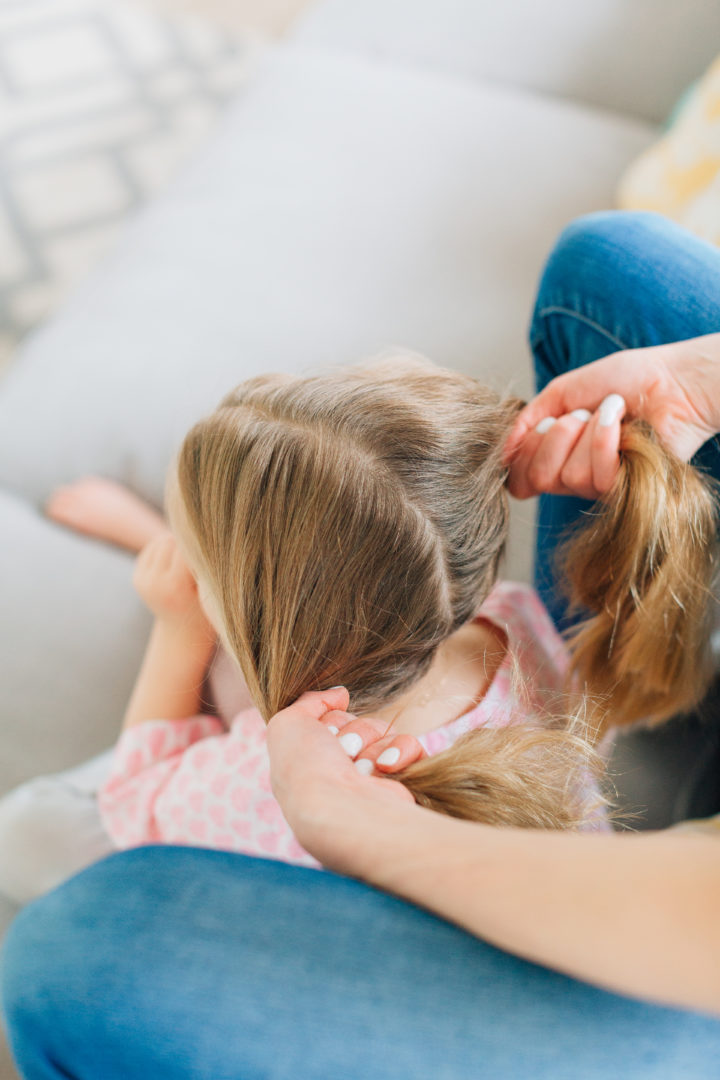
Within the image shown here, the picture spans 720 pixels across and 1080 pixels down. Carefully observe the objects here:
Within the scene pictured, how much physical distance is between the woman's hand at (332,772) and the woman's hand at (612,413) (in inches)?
10.3

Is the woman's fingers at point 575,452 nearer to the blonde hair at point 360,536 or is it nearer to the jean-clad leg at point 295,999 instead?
the blonde hair at point 360,536

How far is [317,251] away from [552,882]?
3.24ft

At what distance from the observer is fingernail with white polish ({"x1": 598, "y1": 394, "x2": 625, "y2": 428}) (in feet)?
2.06

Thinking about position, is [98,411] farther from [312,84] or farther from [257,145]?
[312,84]

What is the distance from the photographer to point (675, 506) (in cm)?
60

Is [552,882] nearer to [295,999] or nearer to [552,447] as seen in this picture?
[295,999]

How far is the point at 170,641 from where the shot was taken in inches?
31.0

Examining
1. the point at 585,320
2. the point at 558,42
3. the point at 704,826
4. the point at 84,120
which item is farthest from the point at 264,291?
the point at 84,120

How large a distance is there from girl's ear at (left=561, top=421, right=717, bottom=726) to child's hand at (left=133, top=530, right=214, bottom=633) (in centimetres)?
36

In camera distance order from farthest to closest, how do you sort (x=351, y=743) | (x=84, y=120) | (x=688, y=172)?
(x=84, y=120) → (x=688, y=172) → (x=351, y=743)

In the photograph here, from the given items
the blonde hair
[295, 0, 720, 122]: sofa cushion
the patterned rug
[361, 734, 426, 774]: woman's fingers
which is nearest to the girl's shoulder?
the blonde hair

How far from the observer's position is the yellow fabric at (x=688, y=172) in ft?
3.15

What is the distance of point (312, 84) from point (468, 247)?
432mm

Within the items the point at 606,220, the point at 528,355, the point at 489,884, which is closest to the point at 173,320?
the point at 528,355
